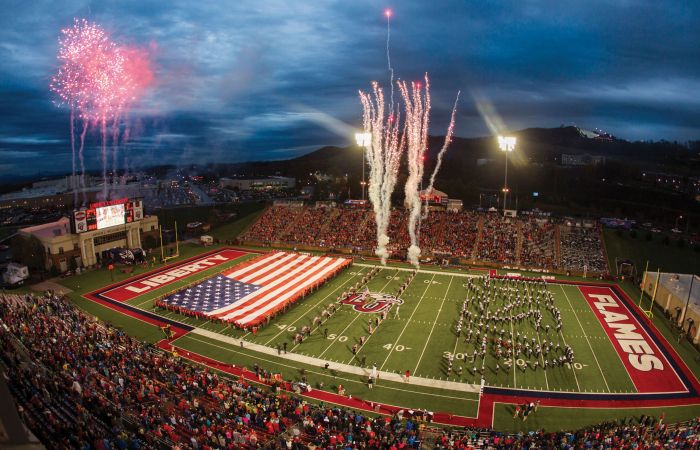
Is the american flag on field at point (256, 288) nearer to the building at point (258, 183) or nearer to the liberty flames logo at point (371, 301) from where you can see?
the liberty flames logo at point (371, 301)

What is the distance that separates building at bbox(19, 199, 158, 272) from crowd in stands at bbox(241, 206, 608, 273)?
11.3 meters

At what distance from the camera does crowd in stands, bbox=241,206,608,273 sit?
130ft

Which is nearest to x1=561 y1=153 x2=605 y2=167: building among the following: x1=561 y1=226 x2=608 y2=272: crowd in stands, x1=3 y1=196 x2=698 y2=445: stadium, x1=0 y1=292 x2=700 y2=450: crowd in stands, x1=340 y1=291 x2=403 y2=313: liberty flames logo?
x1=561 y1=226 x2=608 y2=272: crowd in stands

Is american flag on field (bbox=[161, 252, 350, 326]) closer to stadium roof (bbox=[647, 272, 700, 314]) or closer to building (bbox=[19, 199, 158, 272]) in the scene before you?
building (bbox=[19, 199, 158, 272])

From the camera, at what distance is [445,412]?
56.8 ft

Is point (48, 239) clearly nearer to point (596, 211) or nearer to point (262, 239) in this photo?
point (262, 239)

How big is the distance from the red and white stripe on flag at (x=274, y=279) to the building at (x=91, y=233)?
12.6m

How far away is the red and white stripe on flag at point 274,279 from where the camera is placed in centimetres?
2641

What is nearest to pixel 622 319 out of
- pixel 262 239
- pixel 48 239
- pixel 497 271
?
pixel 497 271

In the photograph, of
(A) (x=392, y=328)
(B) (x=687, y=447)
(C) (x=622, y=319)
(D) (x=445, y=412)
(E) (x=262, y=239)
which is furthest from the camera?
(E) (x=262, y=239)

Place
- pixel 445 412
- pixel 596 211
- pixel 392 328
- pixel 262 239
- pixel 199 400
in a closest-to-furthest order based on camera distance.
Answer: pixel 199 400
pixel 445 412
pixel 392 328
pixel 262 239
pixel 596 211

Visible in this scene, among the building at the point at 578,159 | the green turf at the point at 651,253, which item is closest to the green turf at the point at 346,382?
the green turf at the point at 651,253

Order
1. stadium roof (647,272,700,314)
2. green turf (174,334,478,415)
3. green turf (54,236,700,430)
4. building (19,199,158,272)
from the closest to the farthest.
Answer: green turf (174,334,478,415)
green turf (54,236,700,430)
stadium roof (647,272,700,314)
building (19,199,158,272)

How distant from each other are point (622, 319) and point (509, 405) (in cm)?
1375
